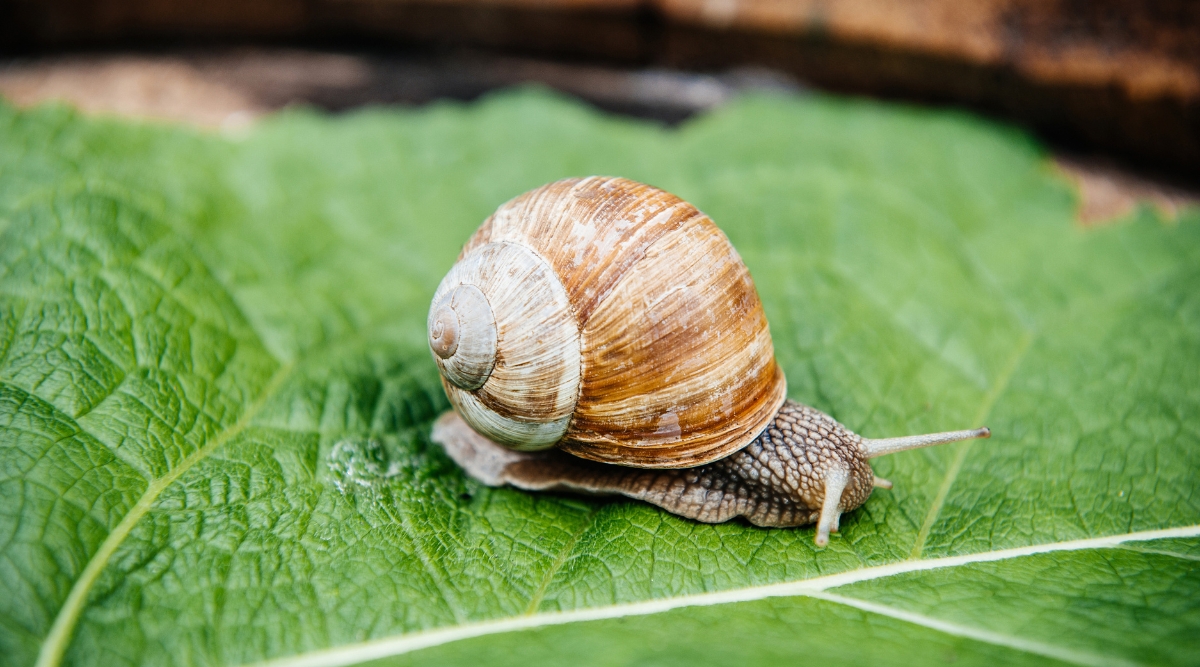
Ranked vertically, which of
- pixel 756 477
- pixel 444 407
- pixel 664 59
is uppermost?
pixel 664 59

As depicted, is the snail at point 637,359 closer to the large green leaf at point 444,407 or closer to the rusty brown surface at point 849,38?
the large green leaf at point 444,407

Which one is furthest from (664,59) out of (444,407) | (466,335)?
(466,335)

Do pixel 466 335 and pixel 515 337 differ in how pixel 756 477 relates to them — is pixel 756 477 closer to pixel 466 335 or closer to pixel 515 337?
pixel 515 337

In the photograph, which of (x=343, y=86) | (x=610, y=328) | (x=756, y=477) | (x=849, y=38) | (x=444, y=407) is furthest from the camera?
(x=343, y=86)

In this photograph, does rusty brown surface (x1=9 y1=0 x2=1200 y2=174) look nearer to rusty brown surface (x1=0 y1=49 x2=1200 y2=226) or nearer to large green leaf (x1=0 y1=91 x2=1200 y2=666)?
rusty brown surface (x1=0 y1=49 x2=1200 y2=226)

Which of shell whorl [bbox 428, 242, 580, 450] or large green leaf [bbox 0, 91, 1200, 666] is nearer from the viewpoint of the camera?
large green leaf [bbox 0, 91, 1200, 666]

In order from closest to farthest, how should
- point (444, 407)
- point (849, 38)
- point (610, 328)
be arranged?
1. point (610, 328)
2. point (444, 407)
3. point (849, 38)

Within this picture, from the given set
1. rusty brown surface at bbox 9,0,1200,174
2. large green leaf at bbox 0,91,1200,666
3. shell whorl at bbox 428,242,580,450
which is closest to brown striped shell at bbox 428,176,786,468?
shell whorl at bbox 428,242,580,450
